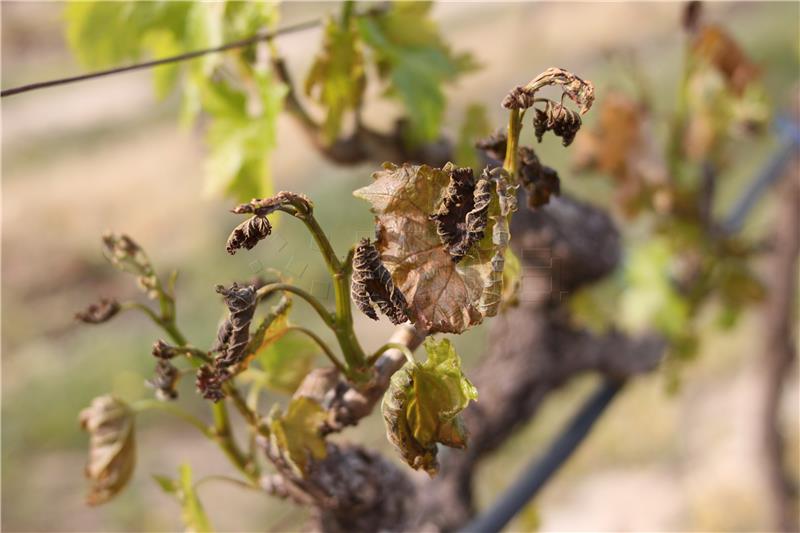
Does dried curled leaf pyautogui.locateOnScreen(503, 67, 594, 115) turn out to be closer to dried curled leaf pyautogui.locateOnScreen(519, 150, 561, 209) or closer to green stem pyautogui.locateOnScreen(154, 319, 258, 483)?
dried curled leaf pyautogui.locateOnScreen(519, 150, 561, 209)

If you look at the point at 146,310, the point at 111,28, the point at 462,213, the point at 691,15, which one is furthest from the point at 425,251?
the point at 691,15

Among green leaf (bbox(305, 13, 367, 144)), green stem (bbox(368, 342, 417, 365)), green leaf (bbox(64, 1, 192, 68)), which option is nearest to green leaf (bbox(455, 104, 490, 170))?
green leaf (bbox(305, 13, 367, 144))

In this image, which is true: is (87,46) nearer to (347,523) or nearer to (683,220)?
(347,523)

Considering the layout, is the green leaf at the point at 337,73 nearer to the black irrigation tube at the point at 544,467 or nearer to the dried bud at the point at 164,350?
the dried bud at the point at 164,350

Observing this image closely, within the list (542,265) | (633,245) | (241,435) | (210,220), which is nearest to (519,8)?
(210,220)

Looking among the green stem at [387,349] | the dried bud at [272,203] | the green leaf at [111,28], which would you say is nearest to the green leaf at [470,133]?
the green leaf at [111,28]

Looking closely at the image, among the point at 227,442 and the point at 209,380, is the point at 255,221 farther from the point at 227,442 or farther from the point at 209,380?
the point at 227,442

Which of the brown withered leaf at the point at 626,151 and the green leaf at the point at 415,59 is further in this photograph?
the brown withered leaf at the point at 626,151
